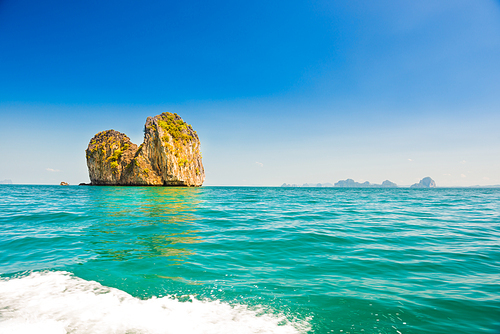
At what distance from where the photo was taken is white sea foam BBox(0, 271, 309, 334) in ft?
10.2

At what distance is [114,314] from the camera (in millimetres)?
3424

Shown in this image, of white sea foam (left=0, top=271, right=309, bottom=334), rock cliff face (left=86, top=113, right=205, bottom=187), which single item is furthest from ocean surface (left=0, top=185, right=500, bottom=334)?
rock cliff face (left=86, top=113, right=205, bottom=187)

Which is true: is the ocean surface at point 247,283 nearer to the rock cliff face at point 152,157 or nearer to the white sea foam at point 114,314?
the white sea foam at point 114,314

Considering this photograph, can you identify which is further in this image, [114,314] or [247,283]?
[247,283]

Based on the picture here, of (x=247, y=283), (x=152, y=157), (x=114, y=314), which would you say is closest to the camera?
(x=114, y=314)

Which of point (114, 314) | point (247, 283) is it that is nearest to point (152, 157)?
point (247, 283)

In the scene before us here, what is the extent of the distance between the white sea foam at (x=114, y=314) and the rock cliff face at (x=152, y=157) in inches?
2884

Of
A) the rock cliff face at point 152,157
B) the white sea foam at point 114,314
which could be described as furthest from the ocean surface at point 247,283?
the rock cliff face at point 152,157

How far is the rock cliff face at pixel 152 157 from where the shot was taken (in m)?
74.6

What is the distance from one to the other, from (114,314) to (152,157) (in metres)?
79.2

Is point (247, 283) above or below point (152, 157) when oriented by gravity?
below

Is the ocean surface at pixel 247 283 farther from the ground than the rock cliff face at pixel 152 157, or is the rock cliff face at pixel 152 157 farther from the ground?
the rock cliff face at pixel 152 157

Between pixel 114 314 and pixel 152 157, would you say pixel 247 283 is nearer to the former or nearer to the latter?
pixel 114 314

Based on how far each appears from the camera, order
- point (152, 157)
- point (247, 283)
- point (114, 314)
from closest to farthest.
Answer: point (114, 314), point (247, 283), point (152, 157)
